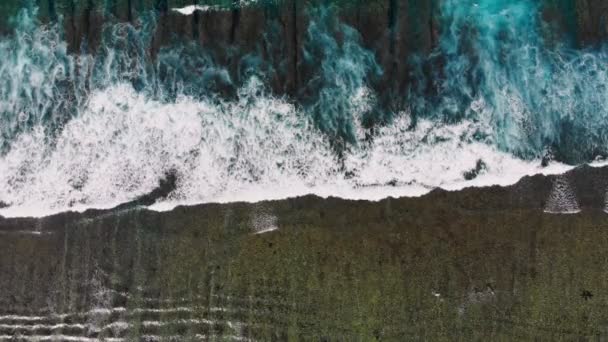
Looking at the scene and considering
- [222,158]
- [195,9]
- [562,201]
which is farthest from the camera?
[195,9]

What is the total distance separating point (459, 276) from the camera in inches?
289

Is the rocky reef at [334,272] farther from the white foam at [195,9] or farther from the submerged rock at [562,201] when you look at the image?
the white foam at [195,9]

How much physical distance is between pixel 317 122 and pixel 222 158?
143 centimetres

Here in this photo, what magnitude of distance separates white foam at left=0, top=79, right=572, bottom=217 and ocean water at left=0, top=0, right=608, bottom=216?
0.05 ft

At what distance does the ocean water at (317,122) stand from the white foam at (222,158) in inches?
0.6

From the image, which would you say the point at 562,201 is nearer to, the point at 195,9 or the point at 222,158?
the point at 222,158

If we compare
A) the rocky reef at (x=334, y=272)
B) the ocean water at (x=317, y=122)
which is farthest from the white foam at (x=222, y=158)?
the rocky reef at (x=334, y=272)

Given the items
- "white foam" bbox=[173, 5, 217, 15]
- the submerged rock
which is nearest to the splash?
the submerged rock

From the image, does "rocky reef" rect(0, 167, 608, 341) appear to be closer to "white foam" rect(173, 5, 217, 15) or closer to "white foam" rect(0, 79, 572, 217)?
"white foam" rect(0, 79, 572, 217)

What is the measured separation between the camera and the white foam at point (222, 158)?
7516 mm

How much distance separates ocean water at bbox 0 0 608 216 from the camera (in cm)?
754

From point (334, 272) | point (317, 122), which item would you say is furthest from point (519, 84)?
point (334, 272)

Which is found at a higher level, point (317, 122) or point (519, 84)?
point (519, 84)

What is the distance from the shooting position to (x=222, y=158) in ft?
25.1
